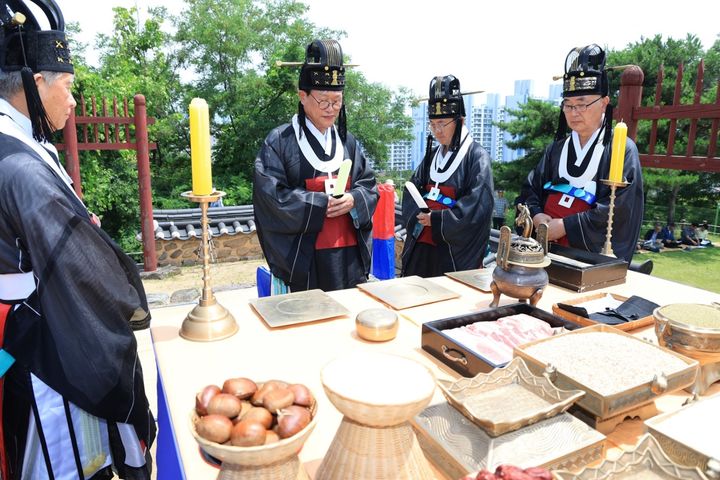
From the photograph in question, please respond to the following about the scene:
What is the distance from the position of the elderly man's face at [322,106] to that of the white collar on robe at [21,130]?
193cm

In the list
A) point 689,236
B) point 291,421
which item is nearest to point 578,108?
point 291,421

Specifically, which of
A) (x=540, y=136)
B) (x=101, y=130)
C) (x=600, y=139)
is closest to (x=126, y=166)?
(x=101, y=130)

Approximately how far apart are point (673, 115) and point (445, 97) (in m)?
3.09

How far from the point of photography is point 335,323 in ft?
7.48

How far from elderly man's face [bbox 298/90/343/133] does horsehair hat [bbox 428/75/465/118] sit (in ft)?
2.73

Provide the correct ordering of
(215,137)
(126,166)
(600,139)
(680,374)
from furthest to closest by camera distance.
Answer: (215,137) < (126,166) < (600,139) < (680,374)

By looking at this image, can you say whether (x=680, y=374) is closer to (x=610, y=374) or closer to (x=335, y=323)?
(x=610, y=374)

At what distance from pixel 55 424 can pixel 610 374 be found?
211 centimetres

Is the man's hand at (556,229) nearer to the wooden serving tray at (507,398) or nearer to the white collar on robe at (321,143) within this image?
the white collar on robe at (321,143)

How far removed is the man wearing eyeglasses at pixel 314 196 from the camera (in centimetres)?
359

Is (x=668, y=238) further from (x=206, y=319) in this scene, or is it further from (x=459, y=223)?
(x=206, y=319)

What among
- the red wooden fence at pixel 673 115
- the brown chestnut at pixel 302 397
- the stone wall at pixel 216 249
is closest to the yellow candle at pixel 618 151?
the brown chestnut at pixel 302 397

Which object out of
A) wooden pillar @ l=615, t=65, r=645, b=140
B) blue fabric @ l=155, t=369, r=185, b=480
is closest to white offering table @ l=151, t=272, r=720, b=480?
blue fabric @ l=155, t=369, r=185, b=480

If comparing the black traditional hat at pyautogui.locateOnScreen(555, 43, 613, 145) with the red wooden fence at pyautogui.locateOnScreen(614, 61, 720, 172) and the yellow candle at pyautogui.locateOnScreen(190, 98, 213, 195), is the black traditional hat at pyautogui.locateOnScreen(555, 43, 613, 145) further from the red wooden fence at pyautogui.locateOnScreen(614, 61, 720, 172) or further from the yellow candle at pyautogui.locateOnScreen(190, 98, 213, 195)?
the yellow candle at pyautogui.locateOnScreen(190, 98, 213, 195)
